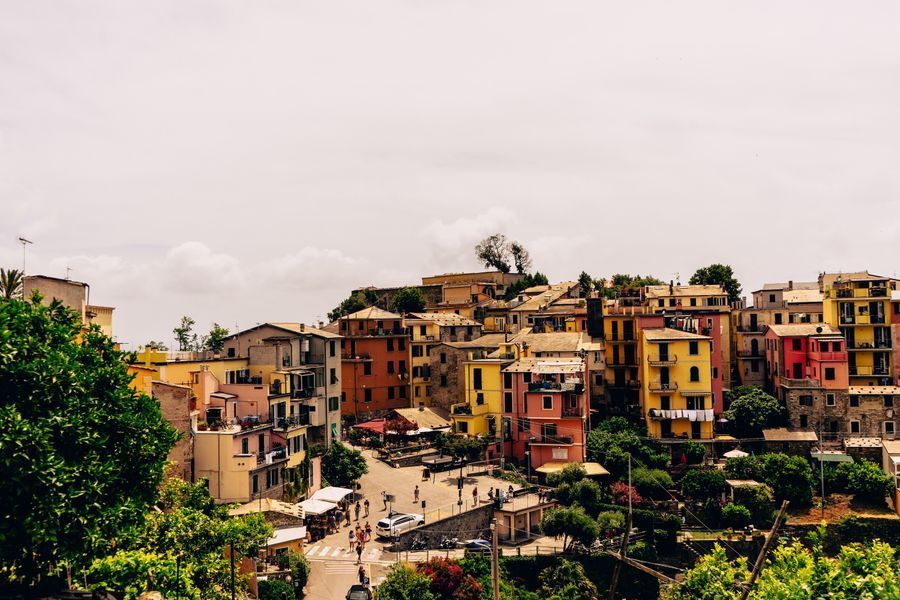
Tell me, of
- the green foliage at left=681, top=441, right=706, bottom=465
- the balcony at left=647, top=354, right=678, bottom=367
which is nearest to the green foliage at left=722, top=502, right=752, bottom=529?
the green foliage at left=681, top=441, right=706, bottom=465

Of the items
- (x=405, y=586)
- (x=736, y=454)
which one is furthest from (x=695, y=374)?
(x=405, y=586)

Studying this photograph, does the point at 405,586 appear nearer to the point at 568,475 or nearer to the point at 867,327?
the point at 568,475

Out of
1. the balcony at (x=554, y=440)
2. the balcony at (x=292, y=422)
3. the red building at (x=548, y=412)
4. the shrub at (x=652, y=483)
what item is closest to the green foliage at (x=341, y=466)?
the balcony at (x=292, y=422)

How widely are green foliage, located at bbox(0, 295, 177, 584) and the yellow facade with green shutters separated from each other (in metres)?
39.1

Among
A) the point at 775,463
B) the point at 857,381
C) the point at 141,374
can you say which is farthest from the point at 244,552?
the point at 857,381

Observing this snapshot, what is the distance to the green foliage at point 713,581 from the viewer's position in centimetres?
2538

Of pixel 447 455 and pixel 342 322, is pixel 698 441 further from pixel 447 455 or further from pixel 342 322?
pixel 342 322

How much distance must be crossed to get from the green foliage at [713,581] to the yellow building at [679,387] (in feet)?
115

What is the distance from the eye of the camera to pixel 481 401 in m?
64.2

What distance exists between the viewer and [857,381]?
66.1 meters

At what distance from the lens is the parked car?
44.4 m

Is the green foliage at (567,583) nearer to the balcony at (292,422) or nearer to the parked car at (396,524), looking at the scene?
the parked car at (396,524)

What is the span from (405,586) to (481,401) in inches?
1169

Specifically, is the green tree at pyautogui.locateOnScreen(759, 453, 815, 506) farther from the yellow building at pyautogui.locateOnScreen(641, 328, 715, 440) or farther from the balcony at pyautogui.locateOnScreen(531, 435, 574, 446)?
the balcony at pyautogui.locateOnScreen(531, 435, 574, 446)
